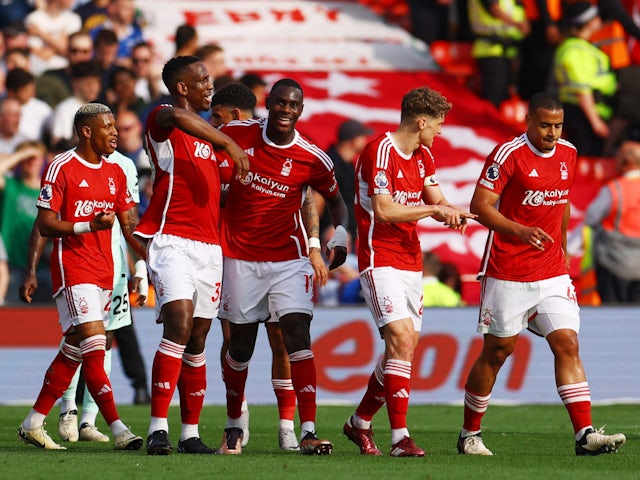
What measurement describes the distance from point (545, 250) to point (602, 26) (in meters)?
11.9

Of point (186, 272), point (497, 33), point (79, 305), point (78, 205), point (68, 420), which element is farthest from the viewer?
point (497, 33)

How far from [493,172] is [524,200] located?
283 millimetres

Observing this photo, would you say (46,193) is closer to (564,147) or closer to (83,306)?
(83,306)

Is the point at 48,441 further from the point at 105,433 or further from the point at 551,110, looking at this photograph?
the point at 551,110

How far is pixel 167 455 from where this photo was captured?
30.7 ft

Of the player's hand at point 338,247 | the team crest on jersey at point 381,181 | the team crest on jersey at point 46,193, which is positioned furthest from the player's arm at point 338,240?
the team crest on jersey at point 46,193

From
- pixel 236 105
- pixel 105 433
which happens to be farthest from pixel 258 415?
pixel 236 105

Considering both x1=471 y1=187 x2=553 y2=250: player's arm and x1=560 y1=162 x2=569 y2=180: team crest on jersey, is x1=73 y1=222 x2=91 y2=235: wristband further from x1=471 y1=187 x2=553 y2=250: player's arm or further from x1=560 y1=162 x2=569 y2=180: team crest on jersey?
x1=560 y1=162 x2=569 y2=180: team crest on jersey

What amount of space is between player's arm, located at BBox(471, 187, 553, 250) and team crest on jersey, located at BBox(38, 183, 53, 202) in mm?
2699

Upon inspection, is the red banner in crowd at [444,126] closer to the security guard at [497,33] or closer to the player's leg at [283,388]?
the security guard at [497,33]

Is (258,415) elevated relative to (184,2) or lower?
lower

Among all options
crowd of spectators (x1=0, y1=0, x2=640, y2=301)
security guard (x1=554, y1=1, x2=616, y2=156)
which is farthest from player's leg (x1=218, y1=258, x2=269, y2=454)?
security guard (x1=554, y1=1, x2=616, y2=156)

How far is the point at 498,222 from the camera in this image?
970cm

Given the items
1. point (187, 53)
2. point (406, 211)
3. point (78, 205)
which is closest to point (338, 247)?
point (406, 211)
